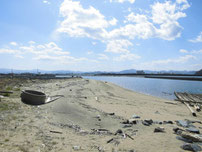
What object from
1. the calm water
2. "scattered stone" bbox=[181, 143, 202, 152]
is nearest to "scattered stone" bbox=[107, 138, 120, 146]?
"scattered stone" bbox=[181, 143, 202, 152]

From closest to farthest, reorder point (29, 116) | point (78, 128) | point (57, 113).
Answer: point (78, 128), point (29, 116), point (57, 113)

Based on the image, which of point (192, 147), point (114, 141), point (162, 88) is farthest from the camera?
point (162, 88)

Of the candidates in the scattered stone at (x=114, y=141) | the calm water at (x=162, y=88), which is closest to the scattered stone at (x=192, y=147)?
the scattered stone at (x=114, y=141)

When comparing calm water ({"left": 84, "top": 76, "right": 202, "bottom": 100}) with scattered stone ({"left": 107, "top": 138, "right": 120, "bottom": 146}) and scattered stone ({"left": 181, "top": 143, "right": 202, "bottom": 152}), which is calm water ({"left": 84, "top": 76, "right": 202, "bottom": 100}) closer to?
scattered stone ({"left": 181, "top": 143, "right": 202, "bottom": 152})

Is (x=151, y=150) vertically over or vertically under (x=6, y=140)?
under

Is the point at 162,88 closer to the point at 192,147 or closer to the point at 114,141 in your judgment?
the point at 192,147

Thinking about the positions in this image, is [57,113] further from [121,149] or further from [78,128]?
[121,149]

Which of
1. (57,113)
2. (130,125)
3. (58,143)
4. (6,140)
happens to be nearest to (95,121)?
(130,125)

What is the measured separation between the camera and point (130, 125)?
8.98 m

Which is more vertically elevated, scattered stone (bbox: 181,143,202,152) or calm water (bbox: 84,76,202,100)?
scattered stone (bbox: 181,143,202,152)

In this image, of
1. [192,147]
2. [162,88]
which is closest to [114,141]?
[192,147]

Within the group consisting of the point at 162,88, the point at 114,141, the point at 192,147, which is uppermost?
the point at 192,147

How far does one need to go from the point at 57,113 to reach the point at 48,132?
3788 mm

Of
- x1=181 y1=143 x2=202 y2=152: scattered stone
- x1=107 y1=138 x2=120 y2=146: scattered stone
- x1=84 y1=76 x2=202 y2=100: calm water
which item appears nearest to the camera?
x1=181 y1=143 x2=202 y2=152: scattered stone
